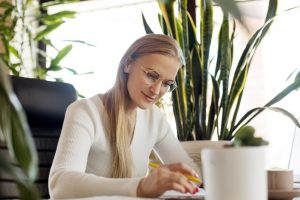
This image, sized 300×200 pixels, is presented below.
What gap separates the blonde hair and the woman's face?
0.07ft

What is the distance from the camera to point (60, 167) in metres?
1.21

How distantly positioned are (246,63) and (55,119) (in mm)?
883

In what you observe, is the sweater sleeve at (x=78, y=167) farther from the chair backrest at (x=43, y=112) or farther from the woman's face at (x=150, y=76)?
the chair backrest at (x=43, y=112)


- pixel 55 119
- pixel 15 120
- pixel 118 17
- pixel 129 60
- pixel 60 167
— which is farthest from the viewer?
pixel 118 17

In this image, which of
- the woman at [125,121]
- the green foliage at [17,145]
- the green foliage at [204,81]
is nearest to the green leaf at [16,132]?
the green foliage at [17,145]

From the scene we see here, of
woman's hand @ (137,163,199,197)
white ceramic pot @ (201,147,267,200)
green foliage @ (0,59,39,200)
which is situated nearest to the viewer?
green foliage @ (0,59,39,200)

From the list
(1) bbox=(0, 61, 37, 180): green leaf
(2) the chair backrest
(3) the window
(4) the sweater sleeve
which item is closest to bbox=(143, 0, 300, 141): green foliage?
(2) the chair backrest

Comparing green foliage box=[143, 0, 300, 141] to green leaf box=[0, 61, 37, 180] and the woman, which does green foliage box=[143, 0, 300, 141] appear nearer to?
the woman

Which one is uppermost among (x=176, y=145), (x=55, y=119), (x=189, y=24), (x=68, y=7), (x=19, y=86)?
(x=68, y=7)

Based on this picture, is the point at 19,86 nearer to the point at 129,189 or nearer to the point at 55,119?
the point at 55,119

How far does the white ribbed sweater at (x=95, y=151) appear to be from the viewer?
1065 mm

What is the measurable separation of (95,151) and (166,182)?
0.73 metres

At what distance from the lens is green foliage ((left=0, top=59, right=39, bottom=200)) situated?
0.54ft

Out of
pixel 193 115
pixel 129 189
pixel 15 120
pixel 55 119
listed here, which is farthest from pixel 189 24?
pixel 15 120
